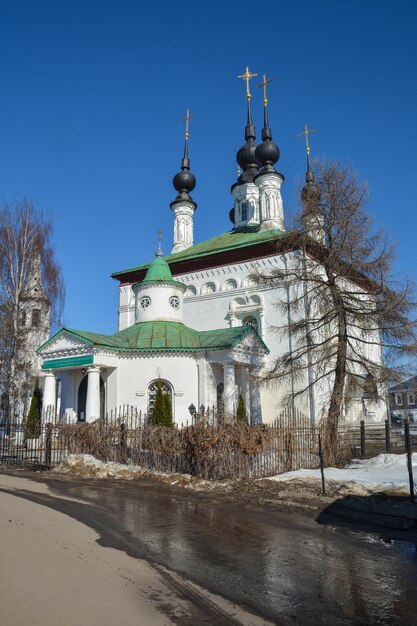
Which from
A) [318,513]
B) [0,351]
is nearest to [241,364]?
[0,351]

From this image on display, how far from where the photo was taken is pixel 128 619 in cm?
392

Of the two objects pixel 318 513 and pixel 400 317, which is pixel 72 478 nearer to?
pixel 318 513

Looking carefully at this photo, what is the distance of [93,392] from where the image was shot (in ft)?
67.2

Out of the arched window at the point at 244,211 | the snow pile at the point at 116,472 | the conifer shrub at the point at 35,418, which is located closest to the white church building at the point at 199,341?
the conifer shrub at the point at 35,418

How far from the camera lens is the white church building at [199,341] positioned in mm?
20891

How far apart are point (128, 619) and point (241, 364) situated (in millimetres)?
18080

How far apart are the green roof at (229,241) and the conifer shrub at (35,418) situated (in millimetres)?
11468

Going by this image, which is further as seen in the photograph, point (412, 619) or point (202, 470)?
point (202, 470)

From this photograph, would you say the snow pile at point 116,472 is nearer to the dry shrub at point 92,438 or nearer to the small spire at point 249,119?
the dry shrub at point 92,438

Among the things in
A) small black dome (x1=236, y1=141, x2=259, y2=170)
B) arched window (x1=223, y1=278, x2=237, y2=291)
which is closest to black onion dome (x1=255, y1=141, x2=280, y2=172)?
small black dome (x1=236, y1=141, x2=259, y2=170)

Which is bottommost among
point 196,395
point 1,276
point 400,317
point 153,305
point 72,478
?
point 72,478

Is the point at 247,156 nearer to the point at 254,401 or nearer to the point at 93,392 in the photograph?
the point at 254,401

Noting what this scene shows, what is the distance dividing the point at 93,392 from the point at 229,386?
544 cm

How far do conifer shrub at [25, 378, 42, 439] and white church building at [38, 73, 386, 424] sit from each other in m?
0.88
